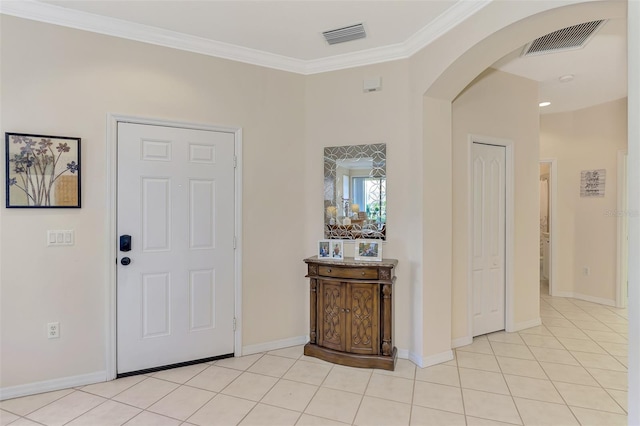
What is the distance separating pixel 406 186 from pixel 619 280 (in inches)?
151

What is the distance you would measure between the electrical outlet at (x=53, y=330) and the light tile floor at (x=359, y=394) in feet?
1.35

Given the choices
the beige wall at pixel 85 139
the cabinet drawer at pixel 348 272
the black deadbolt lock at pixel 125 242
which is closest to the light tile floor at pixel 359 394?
the beige wall at pixel 85 139

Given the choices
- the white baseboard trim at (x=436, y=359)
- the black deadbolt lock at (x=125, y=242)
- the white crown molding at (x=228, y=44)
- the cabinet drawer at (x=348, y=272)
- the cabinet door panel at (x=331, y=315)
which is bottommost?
the white baseboard trim at (x=436, y=359)

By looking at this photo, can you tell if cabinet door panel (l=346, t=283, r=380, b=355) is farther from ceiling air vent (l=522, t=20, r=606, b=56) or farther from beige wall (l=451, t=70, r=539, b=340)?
ceiling air vent (l=522, t=20, r=606, b=56)

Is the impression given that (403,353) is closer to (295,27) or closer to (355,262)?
(355,262)

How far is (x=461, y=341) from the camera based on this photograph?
3260 mm

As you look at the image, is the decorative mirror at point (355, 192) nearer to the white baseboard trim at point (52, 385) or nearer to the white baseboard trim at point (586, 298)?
the white baseboard trim at point (52, 385)

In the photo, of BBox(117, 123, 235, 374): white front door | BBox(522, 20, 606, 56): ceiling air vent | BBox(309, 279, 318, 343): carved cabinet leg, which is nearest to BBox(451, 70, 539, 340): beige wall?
BBox(522, 20, 606, 56): ceiling air vent

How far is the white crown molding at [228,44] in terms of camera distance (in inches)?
92.9

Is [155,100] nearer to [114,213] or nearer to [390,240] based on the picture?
[114,213]

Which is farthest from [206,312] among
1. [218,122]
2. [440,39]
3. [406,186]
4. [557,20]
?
[557,20]

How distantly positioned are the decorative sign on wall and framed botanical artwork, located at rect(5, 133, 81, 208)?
20.5ft

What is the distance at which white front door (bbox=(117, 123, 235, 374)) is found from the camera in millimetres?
2680

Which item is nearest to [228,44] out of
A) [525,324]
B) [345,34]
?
[345,34]
